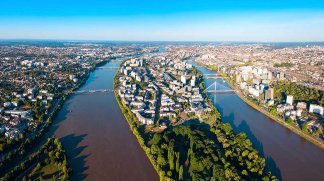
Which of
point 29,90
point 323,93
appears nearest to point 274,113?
point 323,93

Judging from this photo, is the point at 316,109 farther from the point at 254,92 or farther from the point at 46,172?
the point at 46,172

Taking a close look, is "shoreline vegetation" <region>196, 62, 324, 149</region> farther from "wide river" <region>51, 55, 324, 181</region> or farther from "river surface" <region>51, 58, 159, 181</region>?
"river surface" <region>51, 58, 159, 181</region>

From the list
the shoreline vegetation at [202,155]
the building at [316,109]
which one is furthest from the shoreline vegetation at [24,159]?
the building at [316,109]

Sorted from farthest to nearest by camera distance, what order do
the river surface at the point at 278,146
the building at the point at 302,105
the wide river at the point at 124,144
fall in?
A: the building at the point at 302,105 → the river surface at the point at 278,146 → the wide river at the point at 124,144

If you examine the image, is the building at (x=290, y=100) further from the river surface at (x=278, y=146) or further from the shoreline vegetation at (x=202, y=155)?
the shoreline vegetation at (x=202, y=155)

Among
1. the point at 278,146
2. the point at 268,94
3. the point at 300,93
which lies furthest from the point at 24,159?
the point at 300,93

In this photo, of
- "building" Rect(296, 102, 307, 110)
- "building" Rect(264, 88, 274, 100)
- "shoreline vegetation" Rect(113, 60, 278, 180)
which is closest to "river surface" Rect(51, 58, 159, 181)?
"shoreline vegetation" Rect(113, 60, 278, 180)
